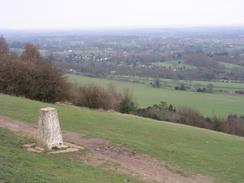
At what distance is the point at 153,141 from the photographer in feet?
70.6

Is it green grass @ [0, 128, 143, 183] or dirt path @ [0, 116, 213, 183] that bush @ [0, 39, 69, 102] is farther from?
green grass @ [0, 128, 143, 183]

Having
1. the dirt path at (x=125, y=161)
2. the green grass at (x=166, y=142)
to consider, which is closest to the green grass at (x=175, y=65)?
the green grass at (x=166, y=142)

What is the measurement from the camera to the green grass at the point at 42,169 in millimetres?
11398

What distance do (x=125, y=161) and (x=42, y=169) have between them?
4229 mm

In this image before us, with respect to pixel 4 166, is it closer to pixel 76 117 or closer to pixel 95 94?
pixel 76 117

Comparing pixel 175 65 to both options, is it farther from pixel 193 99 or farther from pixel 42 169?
pixel 42 169

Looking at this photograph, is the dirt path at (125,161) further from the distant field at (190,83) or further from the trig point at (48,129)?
the distant field at (190,83)

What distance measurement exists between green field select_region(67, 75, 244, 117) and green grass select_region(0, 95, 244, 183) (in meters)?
43.4

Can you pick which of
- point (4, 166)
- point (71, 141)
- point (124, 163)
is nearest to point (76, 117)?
point (71, 141)

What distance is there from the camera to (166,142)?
2206 cm

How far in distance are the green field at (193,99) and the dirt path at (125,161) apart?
50.1m

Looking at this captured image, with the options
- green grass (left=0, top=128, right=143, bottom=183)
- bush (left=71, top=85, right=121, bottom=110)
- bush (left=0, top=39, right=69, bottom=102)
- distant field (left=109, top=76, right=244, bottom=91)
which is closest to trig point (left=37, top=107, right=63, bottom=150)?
green grass (left=0, top=128, right=143, bottom=183)

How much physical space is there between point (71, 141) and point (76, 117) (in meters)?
6.96

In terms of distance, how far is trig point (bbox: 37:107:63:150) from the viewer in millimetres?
16297
